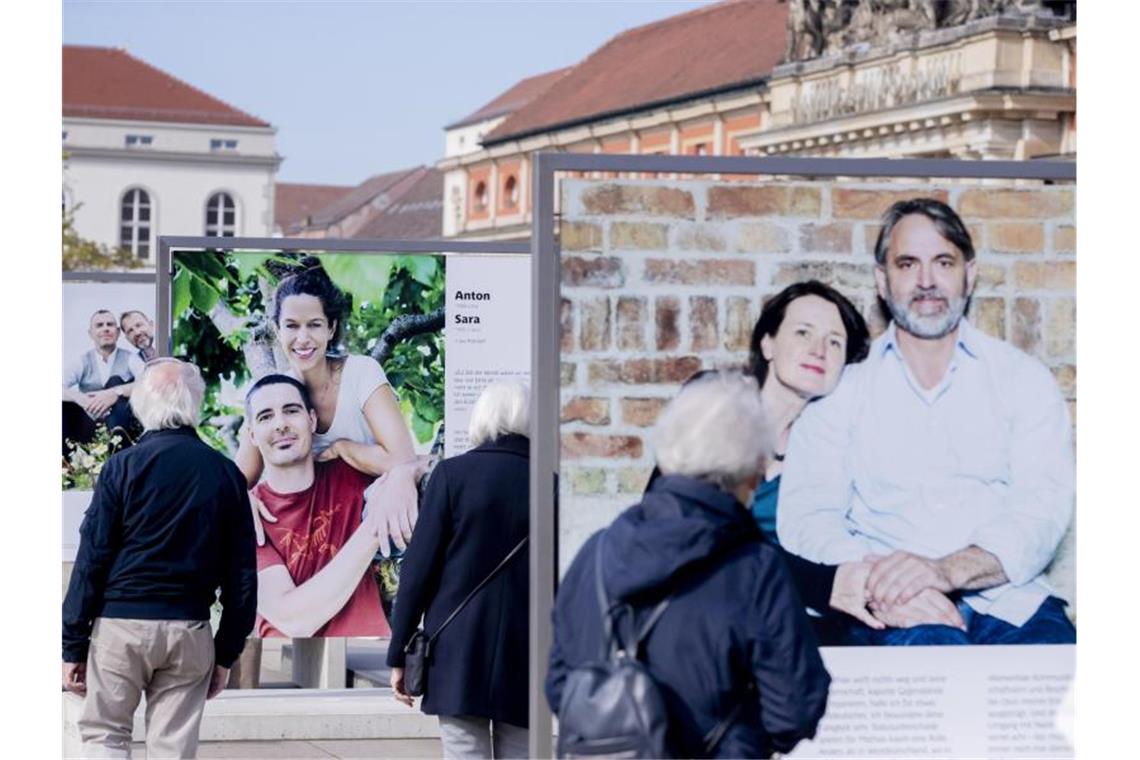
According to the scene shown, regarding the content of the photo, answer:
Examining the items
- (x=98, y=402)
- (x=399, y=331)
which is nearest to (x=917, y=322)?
(x=399, y=331)

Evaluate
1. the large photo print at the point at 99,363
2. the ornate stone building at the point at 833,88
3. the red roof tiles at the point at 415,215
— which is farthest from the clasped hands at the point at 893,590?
the red roof tiles at the point at 415,215

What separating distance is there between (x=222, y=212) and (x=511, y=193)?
2674 centimetres

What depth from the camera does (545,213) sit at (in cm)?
663

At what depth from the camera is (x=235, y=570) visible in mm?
7898

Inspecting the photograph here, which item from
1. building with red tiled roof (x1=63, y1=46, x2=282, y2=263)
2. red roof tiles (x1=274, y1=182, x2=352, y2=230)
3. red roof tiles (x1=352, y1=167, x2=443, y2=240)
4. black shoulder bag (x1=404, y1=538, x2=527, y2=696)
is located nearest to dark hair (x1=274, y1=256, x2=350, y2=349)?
black shoulder bag (x1=404, y1=538, x2=527, y2=696)

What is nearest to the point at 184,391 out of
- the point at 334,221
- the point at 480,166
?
the point at 480,166

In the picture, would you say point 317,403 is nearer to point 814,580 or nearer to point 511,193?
point 814,580

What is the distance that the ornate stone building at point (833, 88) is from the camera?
62375mm

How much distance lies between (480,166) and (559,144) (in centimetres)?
846

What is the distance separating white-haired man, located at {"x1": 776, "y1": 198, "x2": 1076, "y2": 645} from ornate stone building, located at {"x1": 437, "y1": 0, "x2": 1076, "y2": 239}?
161 feet

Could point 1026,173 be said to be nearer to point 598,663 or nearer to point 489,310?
point 598,663

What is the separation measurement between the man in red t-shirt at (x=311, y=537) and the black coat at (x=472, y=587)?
4.62 m

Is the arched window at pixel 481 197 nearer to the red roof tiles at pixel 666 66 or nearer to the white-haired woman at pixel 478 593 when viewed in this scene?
the red roof tiles at pixel 666 66

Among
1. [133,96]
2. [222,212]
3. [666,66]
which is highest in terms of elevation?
[133,96]
